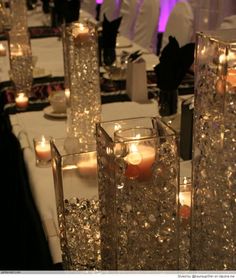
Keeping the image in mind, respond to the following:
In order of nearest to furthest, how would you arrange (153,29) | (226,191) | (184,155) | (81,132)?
(226,191), (184,155), (81,132), (153,29)

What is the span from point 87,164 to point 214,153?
235 millimetres

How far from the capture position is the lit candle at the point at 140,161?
26.6 inches

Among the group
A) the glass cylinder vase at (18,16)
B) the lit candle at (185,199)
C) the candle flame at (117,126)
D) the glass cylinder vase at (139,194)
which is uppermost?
the glass cylinder vase at (18,16)

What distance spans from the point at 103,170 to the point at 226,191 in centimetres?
19

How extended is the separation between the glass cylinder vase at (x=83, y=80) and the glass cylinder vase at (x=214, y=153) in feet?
2.13

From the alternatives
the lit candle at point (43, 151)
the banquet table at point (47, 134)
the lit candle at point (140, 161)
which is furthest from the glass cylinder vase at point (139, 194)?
the lit candle at point (43, 151)

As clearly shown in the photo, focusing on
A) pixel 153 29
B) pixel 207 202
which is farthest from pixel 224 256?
pixel 153 29

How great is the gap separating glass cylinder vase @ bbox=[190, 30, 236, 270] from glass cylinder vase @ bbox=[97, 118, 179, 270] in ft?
0.12

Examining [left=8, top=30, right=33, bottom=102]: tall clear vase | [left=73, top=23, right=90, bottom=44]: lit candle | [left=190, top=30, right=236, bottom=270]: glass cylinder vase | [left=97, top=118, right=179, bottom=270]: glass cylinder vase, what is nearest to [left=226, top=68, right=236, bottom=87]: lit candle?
[left=190, top=30, right=236, bottom=270]: glass cylinder vase

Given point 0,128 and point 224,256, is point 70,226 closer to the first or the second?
point 224,256

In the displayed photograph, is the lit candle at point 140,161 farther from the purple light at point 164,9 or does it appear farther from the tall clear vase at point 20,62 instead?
the purple light at point 164,9

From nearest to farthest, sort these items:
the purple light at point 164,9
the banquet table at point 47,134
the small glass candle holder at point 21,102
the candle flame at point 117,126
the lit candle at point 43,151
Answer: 1. the candle flame at point 117,126
2. the banquet table at point 47,134
3. the lit candle at point 43,151
4. the small glass candle holder at point 21,102
5. the purple light at point 164,9

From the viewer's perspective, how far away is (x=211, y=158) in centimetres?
66

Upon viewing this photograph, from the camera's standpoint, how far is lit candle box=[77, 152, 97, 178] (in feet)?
2.60
